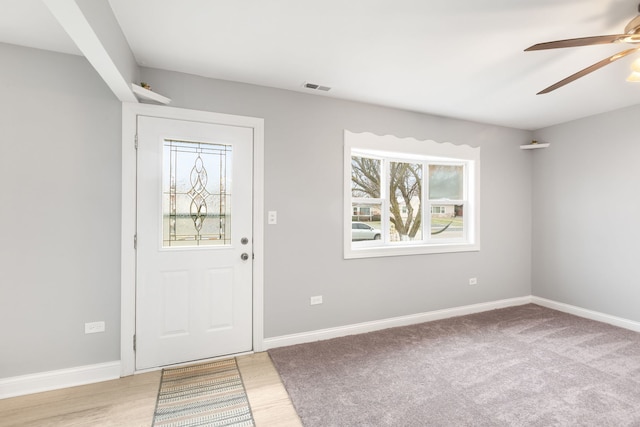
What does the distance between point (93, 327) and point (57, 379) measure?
1.35 ft

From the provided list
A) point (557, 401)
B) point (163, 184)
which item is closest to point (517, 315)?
point (557, 401)

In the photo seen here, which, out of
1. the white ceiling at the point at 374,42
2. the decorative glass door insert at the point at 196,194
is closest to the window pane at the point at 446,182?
the white ceiling at the point at 374,42

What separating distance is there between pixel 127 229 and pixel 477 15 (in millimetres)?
2918

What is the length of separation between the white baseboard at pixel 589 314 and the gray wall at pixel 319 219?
1.03m

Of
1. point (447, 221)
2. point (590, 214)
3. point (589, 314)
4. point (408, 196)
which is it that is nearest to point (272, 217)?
point (408, 196)

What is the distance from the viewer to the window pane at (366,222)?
3416 millimetres

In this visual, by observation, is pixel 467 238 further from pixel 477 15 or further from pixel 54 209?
pixel 54 209

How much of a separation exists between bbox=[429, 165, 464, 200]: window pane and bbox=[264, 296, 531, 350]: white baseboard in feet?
4.87

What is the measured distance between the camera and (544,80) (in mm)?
2629

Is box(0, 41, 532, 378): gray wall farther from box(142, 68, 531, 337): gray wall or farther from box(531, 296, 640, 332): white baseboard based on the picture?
box(531, 296, 640, 332): white baseboard

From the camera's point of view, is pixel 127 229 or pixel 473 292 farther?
pixel 473 292

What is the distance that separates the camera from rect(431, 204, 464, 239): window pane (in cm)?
386

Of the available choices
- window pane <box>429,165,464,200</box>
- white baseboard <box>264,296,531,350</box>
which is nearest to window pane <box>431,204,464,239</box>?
window pane <box>429,165,464,200</box>

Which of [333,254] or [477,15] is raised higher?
[477,15]
